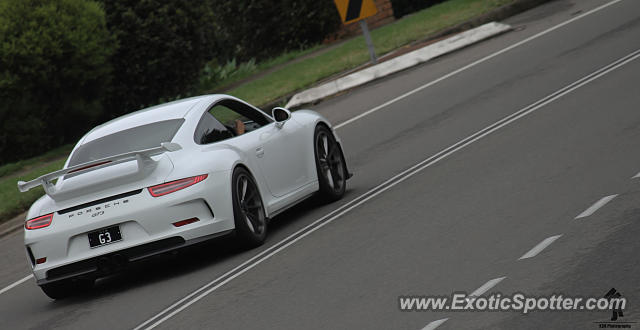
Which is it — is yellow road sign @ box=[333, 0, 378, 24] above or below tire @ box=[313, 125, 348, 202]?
above

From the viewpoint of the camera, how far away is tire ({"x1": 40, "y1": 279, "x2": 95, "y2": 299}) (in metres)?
8.23

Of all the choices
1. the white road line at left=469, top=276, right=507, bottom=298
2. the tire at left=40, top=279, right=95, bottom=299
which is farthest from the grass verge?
the white road line at left=469, top=276, right=507, bottom=298

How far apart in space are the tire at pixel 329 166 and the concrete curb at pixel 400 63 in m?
7.52

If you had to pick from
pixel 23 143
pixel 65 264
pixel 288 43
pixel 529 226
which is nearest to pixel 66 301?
pixel 65 264

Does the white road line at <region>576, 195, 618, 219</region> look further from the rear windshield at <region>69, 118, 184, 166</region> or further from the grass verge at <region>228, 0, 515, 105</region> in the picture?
the grass verge at <region>228, 0, 515, 105</region>

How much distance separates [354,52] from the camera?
22.6 metres

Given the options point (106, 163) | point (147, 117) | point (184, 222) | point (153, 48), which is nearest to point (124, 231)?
point (184, 222)

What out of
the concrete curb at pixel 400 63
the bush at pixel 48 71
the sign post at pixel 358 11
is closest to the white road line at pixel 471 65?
the concrete curb at pixel 400 63

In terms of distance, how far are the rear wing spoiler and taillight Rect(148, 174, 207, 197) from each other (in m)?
0.20

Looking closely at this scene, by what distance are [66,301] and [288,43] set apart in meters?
20.0

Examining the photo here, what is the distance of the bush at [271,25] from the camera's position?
27.2m

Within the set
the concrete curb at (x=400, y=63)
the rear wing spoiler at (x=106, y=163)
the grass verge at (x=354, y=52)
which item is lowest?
the concrete curb at (x=400, y=63)

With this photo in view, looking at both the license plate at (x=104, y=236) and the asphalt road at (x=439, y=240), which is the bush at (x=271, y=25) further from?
the license plate at (x=104, y=236)

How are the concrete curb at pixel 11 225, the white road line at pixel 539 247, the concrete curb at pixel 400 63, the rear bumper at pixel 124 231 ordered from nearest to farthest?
the white road line at pixel 539 247 → the rear bumper at pixel 124 231 → the concrete curb at pixel 11 225 → the concrete curb at pixel 400 63
